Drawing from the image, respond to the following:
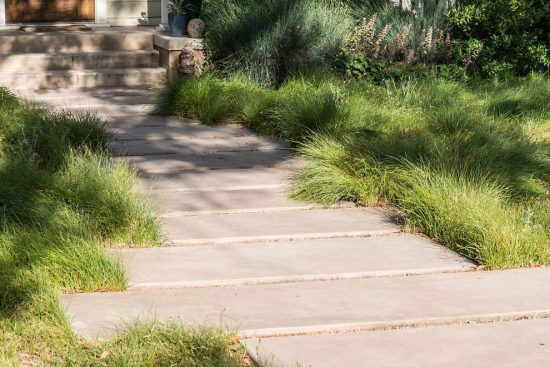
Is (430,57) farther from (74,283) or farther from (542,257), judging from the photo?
(74,283)

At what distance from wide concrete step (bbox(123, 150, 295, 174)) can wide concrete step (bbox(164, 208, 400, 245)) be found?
1.38 m

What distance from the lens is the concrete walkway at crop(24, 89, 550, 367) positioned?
4578 millimetres

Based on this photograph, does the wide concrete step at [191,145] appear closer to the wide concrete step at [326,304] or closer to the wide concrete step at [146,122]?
the wide concrete step at [146,122]

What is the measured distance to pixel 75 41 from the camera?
1329 centimetres

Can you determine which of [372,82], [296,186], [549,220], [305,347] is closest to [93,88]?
[372,82]

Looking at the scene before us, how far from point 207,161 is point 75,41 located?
17.9 ft

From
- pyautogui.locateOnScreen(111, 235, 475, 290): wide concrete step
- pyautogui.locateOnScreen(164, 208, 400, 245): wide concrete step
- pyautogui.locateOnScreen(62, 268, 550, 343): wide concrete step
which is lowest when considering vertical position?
pyautogui.locateOnScreen(164, 208, 400, 245): wide concrete step

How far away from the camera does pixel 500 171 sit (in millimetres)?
7266

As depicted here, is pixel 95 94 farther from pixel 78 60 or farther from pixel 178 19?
pixel 178 19

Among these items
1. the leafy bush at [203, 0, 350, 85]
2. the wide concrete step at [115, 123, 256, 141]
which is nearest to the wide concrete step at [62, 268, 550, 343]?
the wide concrete step at [115, 123, 256, 141]

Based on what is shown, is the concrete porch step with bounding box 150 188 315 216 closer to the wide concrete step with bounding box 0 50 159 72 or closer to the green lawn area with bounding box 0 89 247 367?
the green lawn area with bounding box 0 89 247 367

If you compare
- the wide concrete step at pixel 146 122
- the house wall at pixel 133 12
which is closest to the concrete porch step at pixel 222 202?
the wide concrete step at pixel 146 122

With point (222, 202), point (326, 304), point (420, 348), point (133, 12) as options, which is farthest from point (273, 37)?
point (420, 348)

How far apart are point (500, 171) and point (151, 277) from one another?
9.31ft
